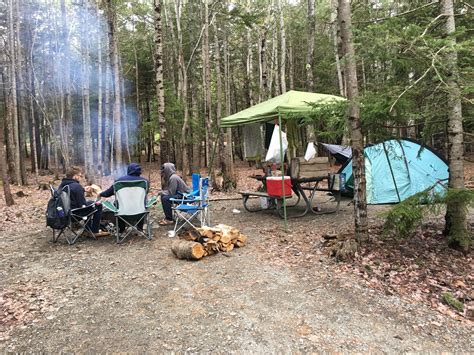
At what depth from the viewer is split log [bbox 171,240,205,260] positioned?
4.25m

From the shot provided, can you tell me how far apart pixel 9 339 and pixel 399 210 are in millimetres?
3843

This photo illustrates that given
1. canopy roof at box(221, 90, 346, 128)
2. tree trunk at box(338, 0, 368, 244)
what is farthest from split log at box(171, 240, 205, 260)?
canopy roof at box(221, 90, 346, 128)

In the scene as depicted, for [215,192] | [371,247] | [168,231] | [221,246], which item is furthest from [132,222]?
[215,192]

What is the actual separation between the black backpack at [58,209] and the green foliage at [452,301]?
4789mm

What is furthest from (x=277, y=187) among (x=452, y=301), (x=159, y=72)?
(x=159, y=72)

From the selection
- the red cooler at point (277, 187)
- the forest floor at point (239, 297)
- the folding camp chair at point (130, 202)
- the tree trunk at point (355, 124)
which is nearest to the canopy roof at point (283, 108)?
the red cooler at point (277, 187)

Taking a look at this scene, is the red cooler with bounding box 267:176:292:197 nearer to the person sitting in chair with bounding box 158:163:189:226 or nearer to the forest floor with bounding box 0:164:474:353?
the forest floor with bounding box 0:164:474:353

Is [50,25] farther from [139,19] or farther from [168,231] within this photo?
[168,231]

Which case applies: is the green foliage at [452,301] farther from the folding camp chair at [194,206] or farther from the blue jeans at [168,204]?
the blue jeans at [168,204]

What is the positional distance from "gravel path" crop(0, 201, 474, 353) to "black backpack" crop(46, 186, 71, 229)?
0.54m

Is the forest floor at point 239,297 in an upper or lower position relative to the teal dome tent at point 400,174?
lower

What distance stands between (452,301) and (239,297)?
1.95 metres

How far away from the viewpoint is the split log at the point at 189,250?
4.25 m

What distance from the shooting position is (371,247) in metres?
4.35
